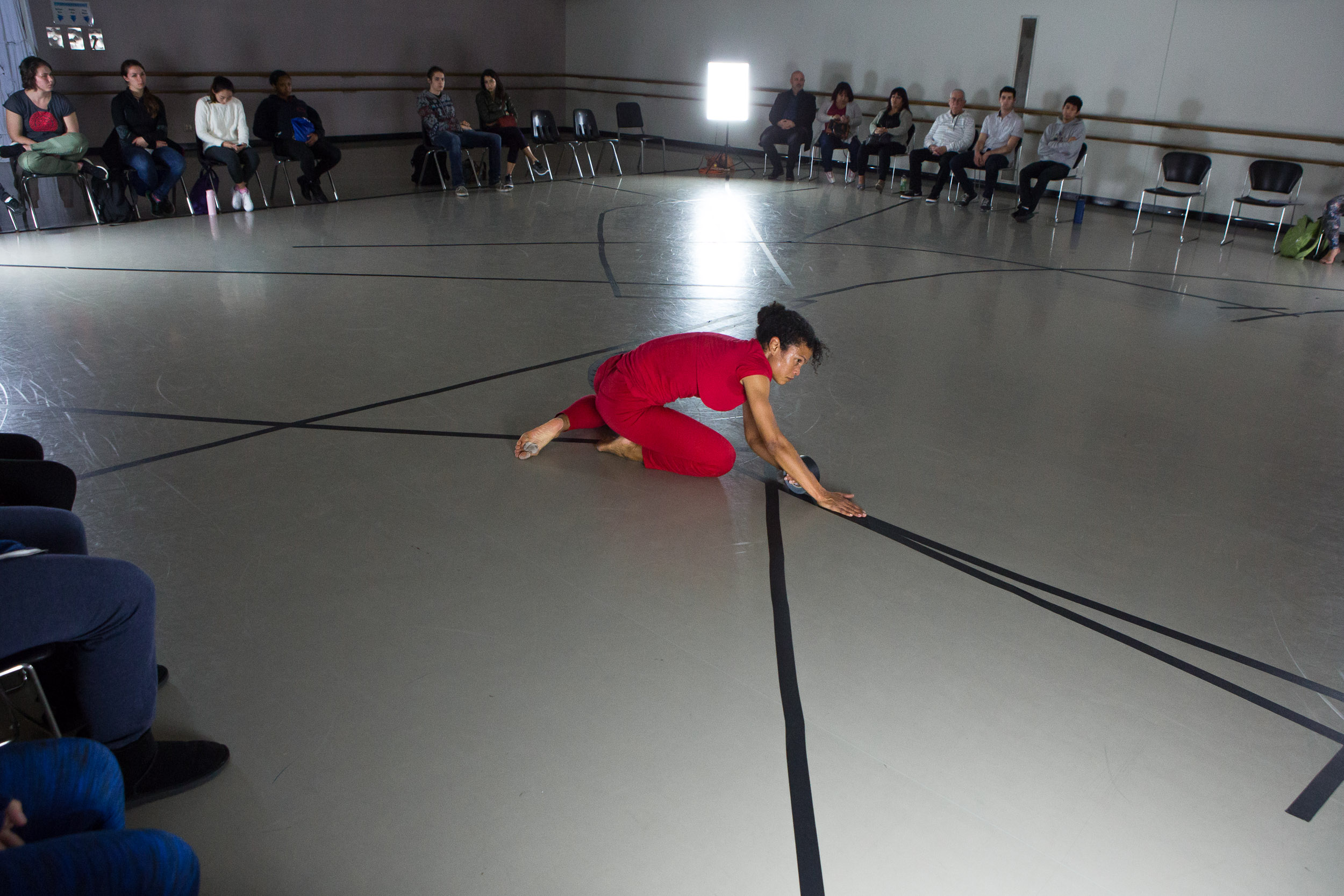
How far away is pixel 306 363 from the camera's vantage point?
4.58 m

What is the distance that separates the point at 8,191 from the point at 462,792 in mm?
8556

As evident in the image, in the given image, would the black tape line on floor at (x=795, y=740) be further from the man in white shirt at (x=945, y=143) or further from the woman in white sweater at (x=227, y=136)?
the man in white shirt at (x=945, y=143)

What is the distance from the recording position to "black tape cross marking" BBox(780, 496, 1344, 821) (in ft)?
7.06

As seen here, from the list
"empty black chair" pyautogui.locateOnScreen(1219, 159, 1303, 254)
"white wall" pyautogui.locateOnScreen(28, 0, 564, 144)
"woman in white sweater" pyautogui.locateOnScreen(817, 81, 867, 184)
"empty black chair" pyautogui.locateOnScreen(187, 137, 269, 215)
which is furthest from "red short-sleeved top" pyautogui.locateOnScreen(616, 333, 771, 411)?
"white wall" pyautogui.locateOnScreen(28, 0, 564, 144)

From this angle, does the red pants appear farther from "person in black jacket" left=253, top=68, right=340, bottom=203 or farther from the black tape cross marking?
"person in black jacket" left=253, top=68, right=340, bottom=203

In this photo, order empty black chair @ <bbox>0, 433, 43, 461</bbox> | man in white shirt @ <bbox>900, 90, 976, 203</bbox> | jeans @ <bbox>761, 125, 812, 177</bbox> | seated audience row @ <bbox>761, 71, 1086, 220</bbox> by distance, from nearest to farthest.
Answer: empty black chair @ <bbox>0, 433, 43, 461</bbox> < seated audience row @ <bbox>761, 71, 1086, 220</bbox> < man in white shirt @ <bbox>900, 90, 976, 203</bbox> < jeans @ <bbox>761, 125, 812, 177</bbox>

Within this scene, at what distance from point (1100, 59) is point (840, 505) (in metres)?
9.84

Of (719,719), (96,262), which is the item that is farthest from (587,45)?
(719,719)

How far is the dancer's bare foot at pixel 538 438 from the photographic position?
141 inches

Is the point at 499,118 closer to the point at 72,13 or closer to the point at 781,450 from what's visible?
the point at 72,13

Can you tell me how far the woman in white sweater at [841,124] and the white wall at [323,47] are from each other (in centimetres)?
632

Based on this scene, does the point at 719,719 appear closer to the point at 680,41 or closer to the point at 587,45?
the point at 680,41

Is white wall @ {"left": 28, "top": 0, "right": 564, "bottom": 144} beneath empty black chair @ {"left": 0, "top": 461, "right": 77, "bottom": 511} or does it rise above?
above

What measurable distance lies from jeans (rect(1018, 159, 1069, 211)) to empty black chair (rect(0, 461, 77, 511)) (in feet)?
31.3
